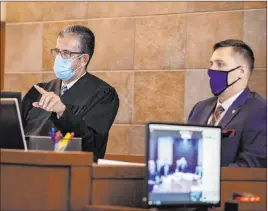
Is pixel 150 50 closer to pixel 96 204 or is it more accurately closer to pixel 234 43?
pixel 234 43

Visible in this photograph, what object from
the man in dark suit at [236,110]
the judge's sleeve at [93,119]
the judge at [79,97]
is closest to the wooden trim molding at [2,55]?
the judge at [79,97]

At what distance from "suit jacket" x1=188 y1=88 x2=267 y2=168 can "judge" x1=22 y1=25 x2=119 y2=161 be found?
0.65 m

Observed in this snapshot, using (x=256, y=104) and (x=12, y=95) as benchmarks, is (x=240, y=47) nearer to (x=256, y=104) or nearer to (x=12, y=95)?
(x=256, y=104)

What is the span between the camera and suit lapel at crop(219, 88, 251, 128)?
3.85 metres

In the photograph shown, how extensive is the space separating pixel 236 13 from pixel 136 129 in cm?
131

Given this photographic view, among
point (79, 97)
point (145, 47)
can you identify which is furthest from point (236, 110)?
point (145, 47)

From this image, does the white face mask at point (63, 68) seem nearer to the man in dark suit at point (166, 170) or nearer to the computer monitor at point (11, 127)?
the computer monitor at point (11, 127)

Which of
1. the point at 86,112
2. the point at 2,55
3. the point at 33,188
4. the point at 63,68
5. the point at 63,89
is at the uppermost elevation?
the point at 2,55

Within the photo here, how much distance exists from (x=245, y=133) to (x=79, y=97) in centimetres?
96

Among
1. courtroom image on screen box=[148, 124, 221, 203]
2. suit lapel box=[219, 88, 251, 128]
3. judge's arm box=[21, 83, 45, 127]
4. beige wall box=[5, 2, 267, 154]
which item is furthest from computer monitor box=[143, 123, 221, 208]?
beige wall box=[5, 2, 267, 154]

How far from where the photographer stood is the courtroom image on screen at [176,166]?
2.78m

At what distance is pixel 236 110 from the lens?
12.7 feet

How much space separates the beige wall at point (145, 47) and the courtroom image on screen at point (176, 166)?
103 inches

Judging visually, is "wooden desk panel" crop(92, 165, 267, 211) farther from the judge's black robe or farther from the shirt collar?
the judge's black robe
